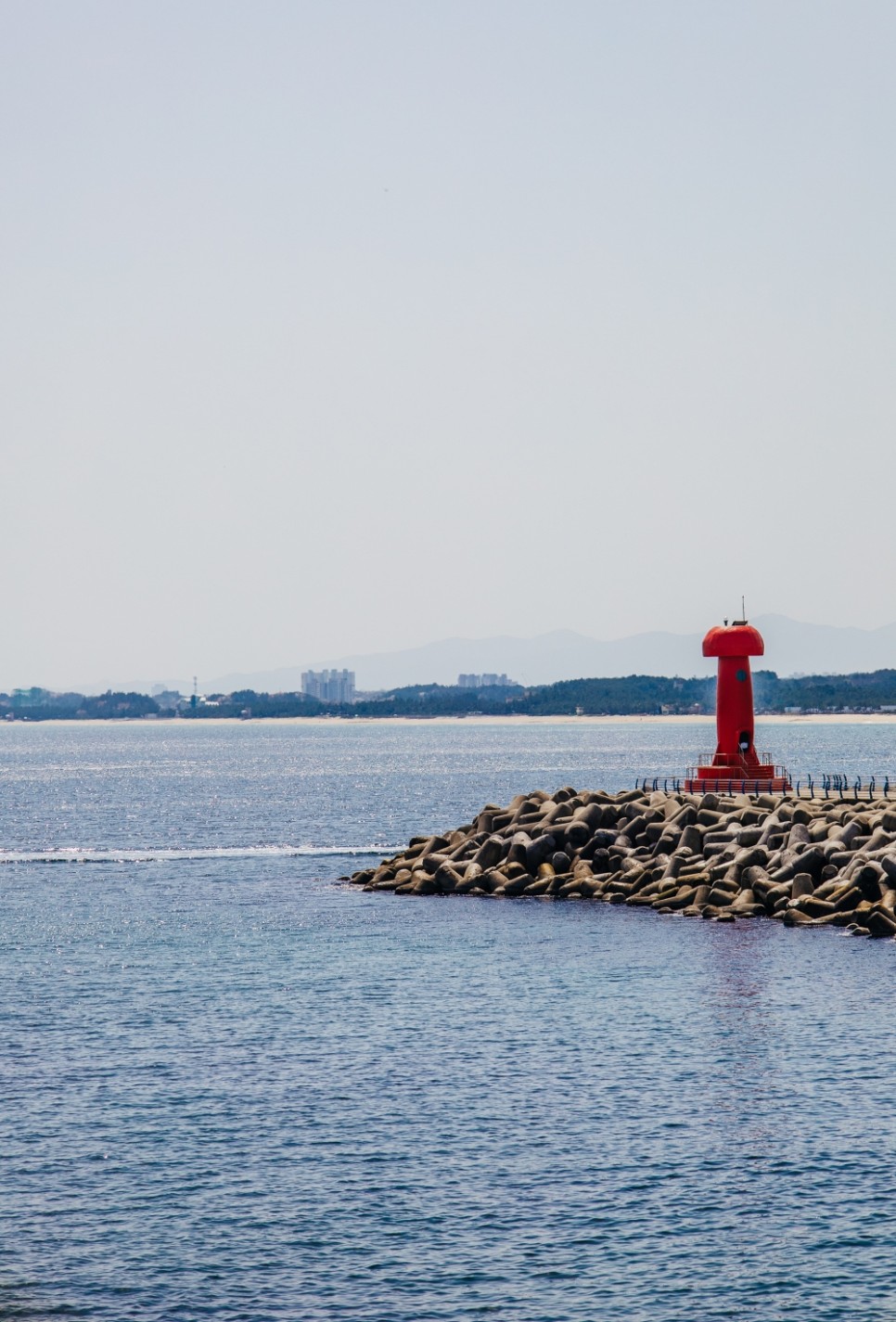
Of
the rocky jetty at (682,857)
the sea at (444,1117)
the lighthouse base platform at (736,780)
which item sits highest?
the lighthouse base platform at (736,780)

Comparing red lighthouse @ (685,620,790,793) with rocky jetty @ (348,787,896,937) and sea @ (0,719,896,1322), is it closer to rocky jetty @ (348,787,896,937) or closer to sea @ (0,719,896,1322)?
rocky jetty @ (348,787,896,937)

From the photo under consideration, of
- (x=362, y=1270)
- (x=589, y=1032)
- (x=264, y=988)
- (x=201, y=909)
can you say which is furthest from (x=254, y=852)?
(x=362, y=1270)

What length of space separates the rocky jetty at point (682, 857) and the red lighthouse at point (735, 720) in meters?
1.25

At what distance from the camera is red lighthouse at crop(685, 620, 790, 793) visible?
50500mm

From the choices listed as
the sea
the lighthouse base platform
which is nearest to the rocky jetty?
the lighthouse base platform

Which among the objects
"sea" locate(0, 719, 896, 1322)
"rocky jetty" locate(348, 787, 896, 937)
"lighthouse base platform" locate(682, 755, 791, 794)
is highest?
"lighthouse base platform" locate(682, 755, 791, 794)

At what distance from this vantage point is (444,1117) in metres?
22.0

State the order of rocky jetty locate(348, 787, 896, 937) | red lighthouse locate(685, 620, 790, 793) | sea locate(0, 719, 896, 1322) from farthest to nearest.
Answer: red lighthouse locate(685, 620, 790, 793) < rocky jetty locate(348, 787, 896, 937) < sea locate(0, 719, 896, 1322)

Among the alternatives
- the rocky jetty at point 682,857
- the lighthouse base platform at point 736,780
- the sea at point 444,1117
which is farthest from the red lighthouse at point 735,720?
the sea at point 444,1117

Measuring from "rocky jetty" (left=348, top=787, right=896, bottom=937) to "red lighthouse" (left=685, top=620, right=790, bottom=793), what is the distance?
1254 millimetres

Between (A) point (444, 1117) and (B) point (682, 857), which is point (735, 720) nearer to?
(B) point (682, 857)

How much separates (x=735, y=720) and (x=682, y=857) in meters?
7.07

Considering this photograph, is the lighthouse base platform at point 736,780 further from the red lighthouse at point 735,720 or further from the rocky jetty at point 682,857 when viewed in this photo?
the rocky jetty at point 682,857

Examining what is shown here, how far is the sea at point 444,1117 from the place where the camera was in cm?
1623
